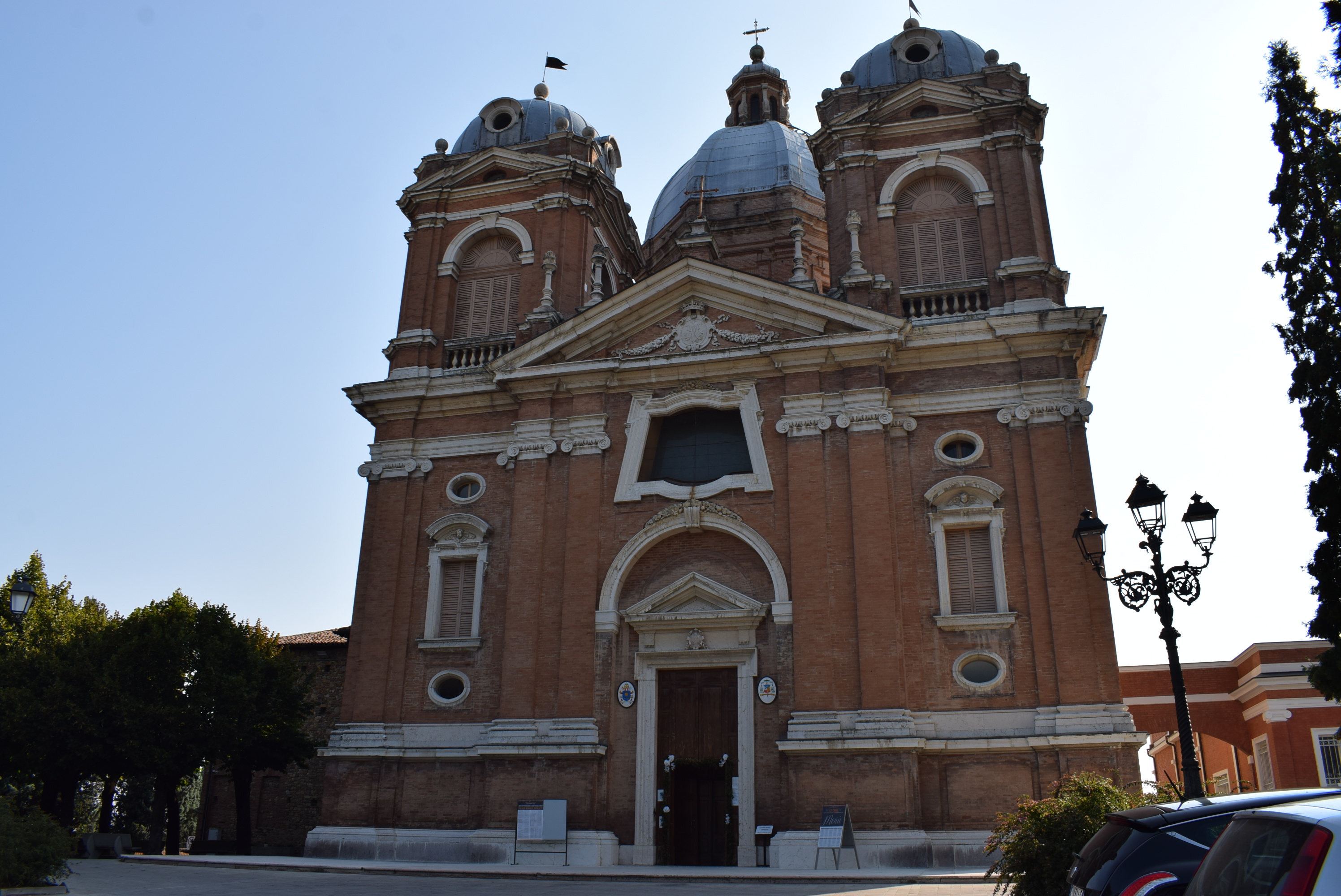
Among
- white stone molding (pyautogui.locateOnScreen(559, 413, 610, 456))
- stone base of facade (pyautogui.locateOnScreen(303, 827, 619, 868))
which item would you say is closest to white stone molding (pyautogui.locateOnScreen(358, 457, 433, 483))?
white stone molding (pyautogui.locateOnScreen(559, 413, 610, 456))

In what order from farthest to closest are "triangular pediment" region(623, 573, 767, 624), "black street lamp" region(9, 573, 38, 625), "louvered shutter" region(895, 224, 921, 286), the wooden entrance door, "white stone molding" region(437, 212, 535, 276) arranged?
"white stone molding" region(437, 212, 535, 276) < "louvered shutter" region(895, 224, 921, 286) < "triangular pediment" region(623, 573, 767, 624) < the wooden entrance door < "black street lamp" region(9, 573, 38, 625)

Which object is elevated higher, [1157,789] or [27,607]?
[27,607]

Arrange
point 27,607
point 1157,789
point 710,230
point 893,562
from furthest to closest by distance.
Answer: point 710,230, point 893,562, point 27,607, point 1157,789

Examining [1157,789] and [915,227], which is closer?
[1157,789]

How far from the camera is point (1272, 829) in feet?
15.6

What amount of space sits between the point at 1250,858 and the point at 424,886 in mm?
13092

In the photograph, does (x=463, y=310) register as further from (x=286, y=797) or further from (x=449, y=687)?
(x=286, y=797)

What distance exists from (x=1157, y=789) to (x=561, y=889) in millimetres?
7968

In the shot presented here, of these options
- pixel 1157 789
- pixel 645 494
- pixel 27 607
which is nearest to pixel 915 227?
pixel 645 494

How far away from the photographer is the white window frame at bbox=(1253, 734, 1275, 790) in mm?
23281

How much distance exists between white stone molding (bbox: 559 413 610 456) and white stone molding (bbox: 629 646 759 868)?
4636 mm

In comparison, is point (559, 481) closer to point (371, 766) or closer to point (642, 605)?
point (642, 605)

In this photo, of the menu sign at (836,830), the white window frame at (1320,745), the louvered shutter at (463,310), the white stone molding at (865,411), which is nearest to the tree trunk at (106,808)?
the louvered shutter at (463,310)

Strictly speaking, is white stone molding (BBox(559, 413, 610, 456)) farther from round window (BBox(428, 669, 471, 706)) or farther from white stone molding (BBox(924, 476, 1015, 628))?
white stone molding (BBox(924, 476, 1015, 628))
